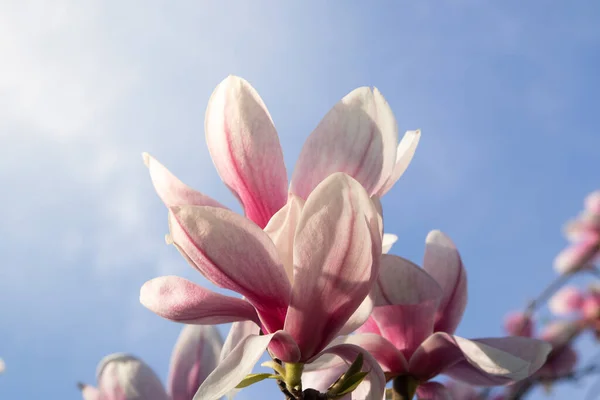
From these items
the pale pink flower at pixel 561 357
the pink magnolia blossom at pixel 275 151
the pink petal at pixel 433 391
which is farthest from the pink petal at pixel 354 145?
the pale pink flower at pixel 561 357

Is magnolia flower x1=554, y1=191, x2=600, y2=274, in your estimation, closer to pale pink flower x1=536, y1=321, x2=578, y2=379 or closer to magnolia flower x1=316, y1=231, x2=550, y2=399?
pale pink flower x1=536, y1=321, x2=578, y2=379

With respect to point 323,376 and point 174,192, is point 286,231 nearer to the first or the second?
point 174,192

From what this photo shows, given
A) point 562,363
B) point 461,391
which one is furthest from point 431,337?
point 562,363

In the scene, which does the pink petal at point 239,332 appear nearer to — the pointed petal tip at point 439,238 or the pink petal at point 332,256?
the pink petal at point 332,256

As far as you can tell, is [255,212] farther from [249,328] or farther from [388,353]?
[388,353]

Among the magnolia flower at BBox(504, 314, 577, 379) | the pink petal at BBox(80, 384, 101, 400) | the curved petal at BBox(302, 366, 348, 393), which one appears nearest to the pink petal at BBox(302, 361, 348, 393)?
the curved petal at BBox(302, 366, 348, 393)

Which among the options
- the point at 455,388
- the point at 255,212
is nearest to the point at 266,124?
the point at 255,212

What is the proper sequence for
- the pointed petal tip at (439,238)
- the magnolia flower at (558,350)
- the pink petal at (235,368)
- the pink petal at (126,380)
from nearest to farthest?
the pink petal at (235,368)
the pointed petal tip at (439,238)
the pink petal at (126,380)
the magnolia flower at (558,350)
